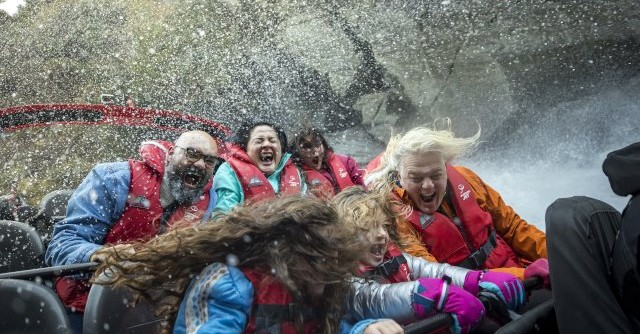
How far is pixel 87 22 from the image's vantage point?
36.5ft

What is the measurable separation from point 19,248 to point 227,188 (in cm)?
103

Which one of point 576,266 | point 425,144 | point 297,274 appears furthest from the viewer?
point 425,144

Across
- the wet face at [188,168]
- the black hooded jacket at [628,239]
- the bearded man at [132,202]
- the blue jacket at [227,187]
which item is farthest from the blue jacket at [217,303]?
the blue jacket at [227,187]

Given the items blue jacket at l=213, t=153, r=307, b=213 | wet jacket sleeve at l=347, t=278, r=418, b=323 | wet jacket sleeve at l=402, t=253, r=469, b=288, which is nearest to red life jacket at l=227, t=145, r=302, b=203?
blue jacket at l=213, t=153, r=307, b=213

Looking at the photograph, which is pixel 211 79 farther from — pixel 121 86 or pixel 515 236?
pixel 515 236

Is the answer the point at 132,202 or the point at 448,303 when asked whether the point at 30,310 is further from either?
the point at 448,303

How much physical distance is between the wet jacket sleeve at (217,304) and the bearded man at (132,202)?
2.36 feet

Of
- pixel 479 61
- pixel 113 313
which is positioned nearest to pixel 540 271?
pixel 113 313

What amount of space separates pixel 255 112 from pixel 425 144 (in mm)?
8454

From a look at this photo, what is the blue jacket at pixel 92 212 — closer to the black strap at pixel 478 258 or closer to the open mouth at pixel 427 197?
the open mouth at pixel 427 197

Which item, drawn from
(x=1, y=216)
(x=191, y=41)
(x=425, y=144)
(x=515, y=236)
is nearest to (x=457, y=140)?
(x=425, y=144)

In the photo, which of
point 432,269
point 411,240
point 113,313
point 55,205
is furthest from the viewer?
point 55,205

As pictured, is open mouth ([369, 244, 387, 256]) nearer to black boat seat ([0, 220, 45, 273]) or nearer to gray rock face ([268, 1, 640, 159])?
black boat seat ([0, 220, 45, 273])

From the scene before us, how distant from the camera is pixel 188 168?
2418 millimetres
